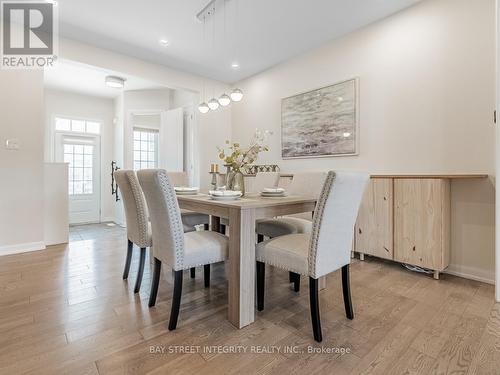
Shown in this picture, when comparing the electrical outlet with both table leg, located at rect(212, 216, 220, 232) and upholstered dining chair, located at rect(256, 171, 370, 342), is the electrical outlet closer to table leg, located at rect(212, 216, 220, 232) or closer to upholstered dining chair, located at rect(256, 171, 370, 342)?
table leg, located at rect(212, 216, 220, 232)

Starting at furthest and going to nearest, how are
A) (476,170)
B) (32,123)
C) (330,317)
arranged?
(32,123), (476,170), (330,317)

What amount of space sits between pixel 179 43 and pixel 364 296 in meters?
3.63

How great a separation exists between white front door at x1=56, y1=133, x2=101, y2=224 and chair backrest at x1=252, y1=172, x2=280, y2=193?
13.5 feet

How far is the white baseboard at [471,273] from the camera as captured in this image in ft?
7.64

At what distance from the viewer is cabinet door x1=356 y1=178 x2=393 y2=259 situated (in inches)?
106

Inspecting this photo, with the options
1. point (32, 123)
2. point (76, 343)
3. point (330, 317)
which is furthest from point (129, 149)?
point (330, 317)

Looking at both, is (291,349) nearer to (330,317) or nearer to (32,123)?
(330,317)

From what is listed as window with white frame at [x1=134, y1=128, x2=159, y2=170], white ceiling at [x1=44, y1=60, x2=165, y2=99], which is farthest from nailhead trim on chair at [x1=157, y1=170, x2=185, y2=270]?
window with white frame at [x1=134, y1=128, x2=159, y2=170]

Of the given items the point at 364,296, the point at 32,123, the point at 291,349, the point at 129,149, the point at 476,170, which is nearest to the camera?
the point at 291,349

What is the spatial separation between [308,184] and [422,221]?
3.58 ft

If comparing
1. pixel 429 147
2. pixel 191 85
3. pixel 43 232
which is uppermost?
pixel 191 85

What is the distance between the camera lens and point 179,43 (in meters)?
3.53

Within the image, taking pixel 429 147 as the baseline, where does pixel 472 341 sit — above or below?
below

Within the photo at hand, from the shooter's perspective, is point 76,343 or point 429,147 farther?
point 429,147
